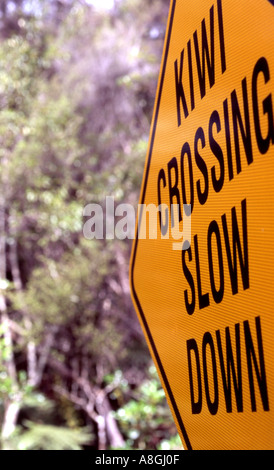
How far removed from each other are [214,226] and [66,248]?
15.9ft

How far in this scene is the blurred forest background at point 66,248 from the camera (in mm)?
4301

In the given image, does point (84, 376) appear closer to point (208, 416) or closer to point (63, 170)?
point (63, 170)

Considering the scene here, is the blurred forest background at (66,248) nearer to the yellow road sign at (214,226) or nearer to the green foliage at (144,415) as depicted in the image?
the green foliage at (144,415)

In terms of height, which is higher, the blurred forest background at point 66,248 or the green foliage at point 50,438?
the blurred forest background at point 66,248

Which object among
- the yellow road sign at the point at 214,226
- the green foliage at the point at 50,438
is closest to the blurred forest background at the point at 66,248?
the green foliage at the point at 50,438

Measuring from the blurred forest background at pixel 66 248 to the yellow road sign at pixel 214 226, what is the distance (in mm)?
2084

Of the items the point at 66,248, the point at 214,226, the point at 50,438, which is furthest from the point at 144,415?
the point at 66,248

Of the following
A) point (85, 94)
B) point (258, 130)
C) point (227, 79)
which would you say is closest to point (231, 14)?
point (227, 79)

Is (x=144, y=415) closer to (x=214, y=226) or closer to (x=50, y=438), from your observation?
(x=50, y=438)

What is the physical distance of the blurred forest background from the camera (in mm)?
4301

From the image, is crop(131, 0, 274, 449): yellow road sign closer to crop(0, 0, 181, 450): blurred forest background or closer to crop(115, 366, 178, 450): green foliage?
crop(115, 366, 178, 450): green foliage

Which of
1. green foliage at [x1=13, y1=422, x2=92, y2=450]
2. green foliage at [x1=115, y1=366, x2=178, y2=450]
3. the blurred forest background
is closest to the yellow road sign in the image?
green foliage at [x1=115, y1=366, x2=178, y2=450]

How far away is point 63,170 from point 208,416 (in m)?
5.08

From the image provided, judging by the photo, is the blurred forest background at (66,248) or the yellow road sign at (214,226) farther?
the blurred forest background at (66,248)
